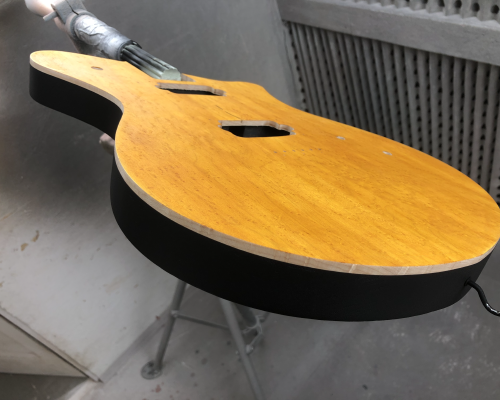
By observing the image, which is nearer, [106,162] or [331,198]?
[331,198]

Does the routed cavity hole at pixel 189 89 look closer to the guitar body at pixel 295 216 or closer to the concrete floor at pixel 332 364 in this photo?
the guitar body at pixel 295 216

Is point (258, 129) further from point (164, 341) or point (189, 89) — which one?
point (164, 341)

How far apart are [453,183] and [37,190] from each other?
115 centimetres

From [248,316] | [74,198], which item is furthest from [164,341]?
[74,198]

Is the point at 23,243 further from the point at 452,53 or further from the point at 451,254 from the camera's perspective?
the point at 452,53

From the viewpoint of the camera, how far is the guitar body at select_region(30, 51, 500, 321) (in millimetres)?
533

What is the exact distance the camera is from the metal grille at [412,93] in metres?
1.56

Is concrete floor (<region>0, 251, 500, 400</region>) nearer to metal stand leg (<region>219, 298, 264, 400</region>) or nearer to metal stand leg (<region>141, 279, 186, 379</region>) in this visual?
metal stand leg (<region>141, 279, 186, 379</region>)

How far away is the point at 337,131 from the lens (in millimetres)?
944

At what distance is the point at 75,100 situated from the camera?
3.04 ft

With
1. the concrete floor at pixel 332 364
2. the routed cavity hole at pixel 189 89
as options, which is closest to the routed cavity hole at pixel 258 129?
the routed cavity hole at pixel 189 89

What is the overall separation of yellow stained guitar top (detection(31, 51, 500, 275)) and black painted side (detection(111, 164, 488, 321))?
0.06 feet

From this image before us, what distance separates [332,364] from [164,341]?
59 centimetres

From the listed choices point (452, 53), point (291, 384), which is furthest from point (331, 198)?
point (452, 53)
